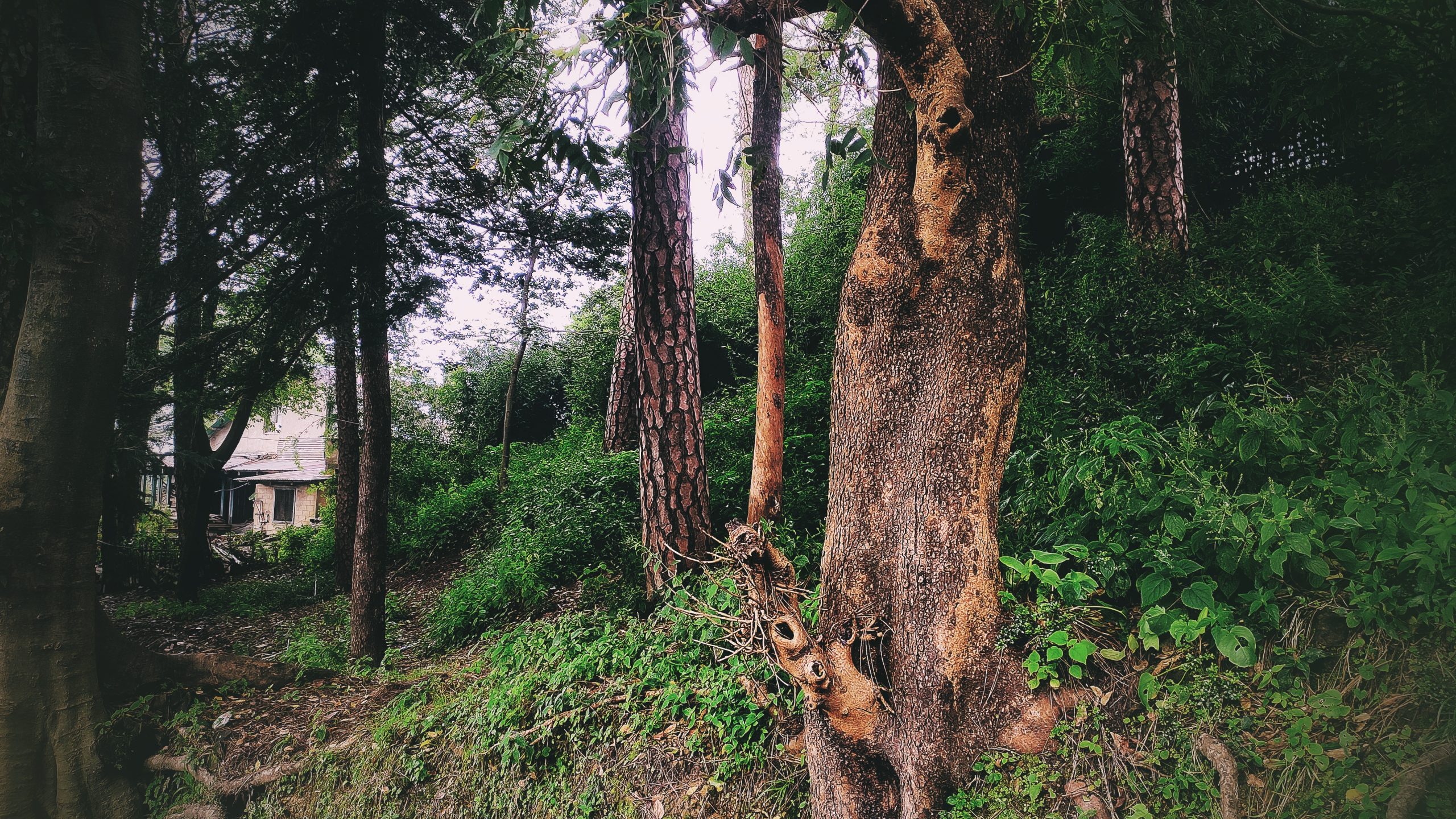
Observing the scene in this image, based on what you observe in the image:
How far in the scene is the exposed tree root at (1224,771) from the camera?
2086mm

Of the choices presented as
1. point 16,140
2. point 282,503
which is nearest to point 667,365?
point 16,140

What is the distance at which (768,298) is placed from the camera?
5.15 metres

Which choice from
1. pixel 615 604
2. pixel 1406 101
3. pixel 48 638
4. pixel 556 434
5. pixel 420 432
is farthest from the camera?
pixel 420 432

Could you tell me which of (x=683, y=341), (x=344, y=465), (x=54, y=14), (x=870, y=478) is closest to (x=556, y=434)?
(x=344, y=465)

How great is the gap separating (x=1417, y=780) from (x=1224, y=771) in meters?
0.49

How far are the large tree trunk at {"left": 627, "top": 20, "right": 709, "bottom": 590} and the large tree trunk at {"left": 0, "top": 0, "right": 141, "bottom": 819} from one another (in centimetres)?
Result: 385

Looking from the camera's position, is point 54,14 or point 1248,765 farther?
point 54,14

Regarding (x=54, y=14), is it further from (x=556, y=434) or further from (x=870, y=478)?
(x=556, y=434)

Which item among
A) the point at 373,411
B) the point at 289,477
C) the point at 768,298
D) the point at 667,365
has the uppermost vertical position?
the point at 768,298

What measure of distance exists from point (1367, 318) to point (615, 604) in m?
5.05

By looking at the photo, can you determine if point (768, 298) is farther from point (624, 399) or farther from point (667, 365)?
point (624, 399)

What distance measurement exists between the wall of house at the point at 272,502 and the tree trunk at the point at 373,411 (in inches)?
773

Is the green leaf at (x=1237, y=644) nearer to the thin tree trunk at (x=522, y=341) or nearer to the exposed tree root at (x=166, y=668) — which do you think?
the exposed tree root at (x=166, y=668)

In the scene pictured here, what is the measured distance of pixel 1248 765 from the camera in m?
2.15
